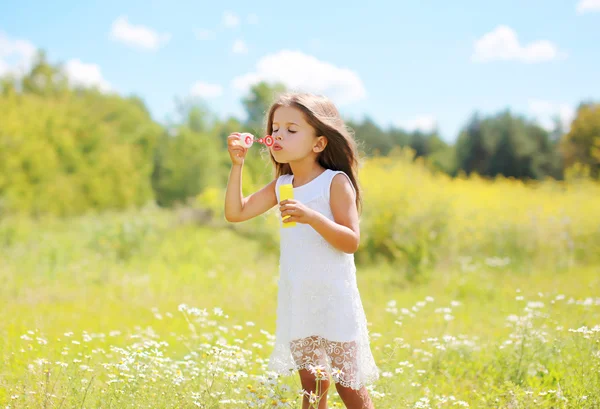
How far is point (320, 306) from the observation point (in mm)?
2395

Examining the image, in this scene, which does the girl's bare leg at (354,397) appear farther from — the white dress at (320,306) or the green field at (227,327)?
the green field at (227,327)

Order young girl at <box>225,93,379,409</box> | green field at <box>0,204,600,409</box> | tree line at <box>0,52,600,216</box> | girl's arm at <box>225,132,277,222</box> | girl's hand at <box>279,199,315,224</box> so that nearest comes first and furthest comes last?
girl's hand at <box>279,199,315,224</box> → young girl at <box>225,93,379,409</box> → girl's arm at <box>225,132,277,222</box> → green field at <box>0,204,600,409</box> → tree line at <box>0,52,600,216</box>

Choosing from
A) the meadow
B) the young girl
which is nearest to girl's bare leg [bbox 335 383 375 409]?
the young girl

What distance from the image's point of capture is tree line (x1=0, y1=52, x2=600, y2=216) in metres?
15.2

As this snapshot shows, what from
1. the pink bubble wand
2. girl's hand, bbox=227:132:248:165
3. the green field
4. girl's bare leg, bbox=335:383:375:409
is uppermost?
the pink bubble wand

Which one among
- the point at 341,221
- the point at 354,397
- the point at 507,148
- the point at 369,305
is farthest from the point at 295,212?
the point at 507,148

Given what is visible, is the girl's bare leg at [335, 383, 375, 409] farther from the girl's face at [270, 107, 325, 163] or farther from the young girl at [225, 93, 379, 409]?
the girl's face at [270, 107, 325, 163]

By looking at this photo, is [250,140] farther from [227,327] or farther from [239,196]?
[227,327]

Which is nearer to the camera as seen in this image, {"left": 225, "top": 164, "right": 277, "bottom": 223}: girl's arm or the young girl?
the young girl

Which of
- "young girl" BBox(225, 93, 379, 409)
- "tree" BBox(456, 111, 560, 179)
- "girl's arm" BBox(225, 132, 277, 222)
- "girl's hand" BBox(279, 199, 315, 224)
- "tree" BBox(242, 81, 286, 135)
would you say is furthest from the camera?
"tree" BBox(456, 111, 560, 179)

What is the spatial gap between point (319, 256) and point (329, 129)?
0.56 metres

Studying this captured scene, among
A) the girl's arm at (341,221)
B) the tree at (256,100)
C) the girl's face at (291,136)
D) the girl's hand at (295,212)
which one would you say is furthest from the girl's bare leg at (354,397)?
the tree at (256,100)

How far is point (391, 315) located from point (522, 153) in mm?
23547

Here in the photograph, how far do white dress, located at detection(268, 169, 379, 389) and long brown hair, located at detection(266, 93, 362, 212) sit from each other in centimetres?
14
